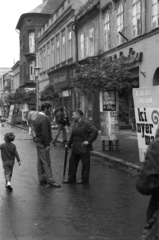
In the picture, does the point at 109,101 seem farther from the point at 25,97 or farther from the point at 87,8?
the point at 25,97

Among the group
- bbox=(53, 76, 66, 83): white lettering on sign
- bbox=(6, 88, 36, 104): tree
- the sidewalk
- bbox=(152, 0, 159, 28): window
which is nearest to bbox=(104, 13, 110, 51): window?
bbox=(152, 0, 159, 28): window

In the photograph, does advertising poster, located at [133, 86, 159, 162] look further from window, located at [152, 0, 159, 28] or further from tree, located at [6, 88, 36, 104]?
tree, located at [6, 88, 36, 104]

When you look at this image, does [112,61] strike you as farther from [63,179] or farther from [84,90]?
[63,179]

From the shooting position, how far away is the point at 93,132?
925cm

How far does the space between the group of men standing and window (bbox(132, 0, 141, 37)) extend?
11.5 meters

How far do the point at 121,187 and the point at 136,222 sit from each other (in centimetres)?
285

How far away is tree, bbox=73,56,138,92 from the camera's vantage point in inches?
551

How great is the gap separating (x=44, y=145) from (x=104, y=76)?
555 cm

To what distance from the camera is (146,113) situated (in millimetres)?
10125

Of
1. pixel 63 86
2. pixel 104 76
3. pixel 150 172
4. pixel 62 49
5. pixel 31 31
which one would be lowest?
pixel 150 172

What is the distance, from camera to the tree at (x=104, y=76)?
45.9 ft

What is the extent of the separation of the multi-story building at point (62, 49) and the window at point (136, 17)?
1086cm

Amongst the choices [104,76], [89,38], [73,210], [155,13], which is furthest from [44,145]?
[89,38]

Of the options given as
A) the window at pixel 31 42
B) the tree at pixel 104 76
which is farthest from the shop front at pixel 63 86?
the window at pixel 31 42
